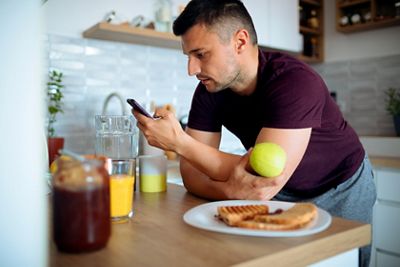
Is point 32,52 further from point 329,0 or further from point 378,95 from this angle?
point 329,0

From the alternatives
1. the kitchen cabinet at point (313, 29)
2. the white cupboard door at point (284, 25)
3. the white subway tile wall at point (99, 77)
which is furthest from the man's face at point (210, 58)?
the kitchen cabinet at point (313, 29)

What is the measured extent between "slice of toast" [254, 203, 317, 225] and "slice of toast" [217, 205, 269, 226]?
2 cm

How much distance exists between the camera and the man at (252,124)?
3.37ft

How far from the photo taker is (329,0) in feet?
11.2

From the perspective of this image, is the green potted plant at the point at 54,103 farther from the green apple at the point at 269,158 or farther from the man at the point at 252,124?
the green apple at the point at 269,158

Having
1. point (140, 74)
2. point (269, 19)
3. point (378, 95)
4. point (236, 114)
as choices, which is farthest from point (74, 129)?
point (378, 95)

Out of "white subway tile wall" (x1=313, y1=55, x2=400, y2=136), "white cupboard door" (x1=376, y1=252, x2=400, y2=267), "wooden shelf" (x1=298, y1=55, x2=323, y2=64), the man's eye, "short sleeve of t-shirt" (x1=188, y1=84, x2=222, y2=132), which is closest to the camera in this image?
the man's eye

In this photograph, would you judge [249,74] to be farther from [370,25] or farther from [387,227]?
[370,25]

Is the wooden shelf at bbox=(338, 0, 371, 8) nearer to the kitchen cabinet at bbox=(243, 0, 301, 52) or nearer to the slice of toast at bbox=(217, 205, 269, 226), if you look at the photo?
the kitchen cabinet at bbox=(243, 0, 301, 52)

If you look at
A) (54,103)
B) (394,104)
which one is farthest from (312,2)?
(54,103)

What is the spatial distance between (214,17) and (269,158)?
0.53m

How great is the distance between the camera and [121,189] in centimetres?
78

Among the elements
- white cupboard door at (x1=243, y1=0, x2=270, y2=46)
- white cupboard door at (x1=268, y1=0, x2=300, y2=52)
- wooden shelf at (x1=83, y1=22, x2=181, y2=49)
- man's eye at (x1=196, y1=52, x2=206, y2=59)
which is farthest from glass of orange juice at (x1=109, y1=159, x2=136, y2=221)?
white cupboard door at (x1=268, y1=0, x2=300, y2=52)

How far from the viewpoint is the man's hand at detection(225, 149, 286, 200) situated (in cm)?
A: 94
